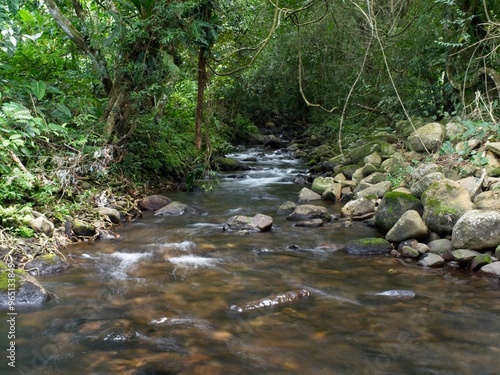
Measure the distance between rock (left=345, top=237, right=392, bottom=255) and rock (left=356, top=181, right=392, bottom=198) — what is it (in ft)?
6.75

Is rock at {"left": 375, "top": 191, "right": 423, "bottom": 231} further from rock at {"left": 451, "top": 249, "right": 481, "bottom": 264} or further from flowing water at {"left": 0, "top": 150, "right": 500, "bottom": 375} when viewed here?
rock at {"left": 451, "top": 249, "right": 481, "bottom": 264}

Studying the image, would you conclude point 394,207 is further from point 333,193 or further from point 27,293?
point 27,293

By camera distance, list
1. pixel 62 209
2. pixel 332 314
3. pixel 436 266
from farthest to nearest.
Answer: pixel 62 209 → pixel 436 266 → pixel 332 314

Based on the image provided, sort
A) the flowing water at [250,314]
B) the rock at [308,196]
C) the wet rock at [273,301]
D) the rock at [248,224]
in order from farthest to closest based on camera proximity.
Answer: the rock at [308,196] < the rock at [248,224] < the wet rock at [273,301] < the flowing water at [250,314]

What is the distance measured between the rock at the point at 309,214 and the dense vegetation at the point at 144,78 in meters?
1.81

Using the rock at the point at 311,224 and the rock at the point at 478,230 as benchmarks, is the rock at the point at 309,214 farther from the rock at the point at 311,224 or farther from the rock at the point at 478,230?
the rock at the point at 478,230

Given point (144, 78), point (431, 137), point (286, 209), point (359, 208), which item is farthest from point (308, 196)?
point (144, 78)

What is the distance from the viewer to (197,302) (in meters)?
4.16

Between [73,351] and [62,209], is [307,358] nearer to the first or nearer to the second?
[73,351]

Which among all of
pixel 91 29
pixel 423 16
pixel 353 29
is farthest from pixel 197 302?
pixel 353 29

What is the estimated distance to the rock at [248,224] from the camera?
264 inches

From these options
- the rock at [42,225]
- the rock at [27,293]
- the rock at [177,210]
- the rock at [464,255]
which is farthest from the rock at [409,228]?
the rock at [42,225]

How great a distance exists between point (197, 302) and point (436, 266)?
2.79 meters

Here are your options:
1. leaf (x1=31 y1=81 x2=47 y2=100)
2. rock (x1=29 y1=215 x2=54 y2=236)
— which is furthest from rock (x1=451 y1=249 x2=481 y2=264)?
leaf (x1=31 y1=81 x2=47 y2=100)
